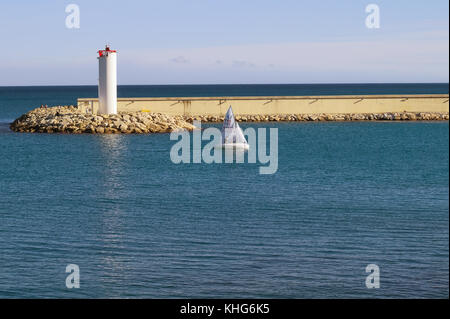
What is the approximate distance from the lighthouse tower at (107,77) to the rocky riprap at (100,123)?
4.64 ft

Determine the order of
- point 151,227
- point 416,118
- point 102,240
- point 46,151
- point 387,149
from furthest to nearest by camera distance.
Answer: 1. point 416,118
2. point 387,149
3. point 46,151
4. point 151,227
5. point 102,240

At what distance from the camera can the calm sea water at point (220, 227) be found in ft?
64.5

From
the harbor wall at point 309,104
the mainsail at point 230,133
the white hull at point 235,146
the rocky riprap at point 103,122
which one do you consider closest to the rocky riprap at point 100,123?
the rocky riprap at point 103,122

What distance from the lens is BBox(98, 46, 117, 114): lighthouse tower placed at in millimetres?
64562

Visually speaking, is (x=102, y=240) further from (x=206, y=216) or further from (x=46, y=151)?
(x=46, y=151)

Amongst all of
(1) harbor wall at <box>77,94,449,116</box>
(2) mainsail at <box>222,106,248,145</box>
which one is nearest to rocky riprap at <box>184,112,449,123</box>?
(1) harbor wall at <box>77,94,449,116</box>

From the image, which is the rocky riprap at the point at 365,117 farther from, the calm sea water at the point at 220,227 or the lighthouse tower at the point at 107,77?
the calm sea water at the point at 220,227

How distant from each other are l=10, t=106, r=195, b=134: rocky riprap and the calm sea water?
49.3ft

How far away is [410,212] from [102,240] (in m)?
12.5

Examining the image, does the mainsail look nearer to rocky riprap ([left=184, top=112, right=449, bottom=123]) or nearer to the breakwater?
the breakwater

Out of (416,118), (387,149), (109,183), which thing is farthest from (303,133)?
(109,183)

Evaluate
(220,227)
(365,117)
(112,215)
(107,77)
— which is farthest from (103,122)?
(220,227)

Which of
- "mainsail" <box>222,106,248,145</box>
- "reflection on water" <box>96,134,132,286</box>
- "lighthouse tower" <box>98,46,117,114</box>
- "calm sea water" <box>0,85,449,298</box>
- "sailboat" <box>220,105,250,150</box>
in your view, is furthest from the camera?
"lighthouse tower" <box>98,46,117,114</box>

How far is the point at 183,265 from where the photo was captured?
21141 mm
